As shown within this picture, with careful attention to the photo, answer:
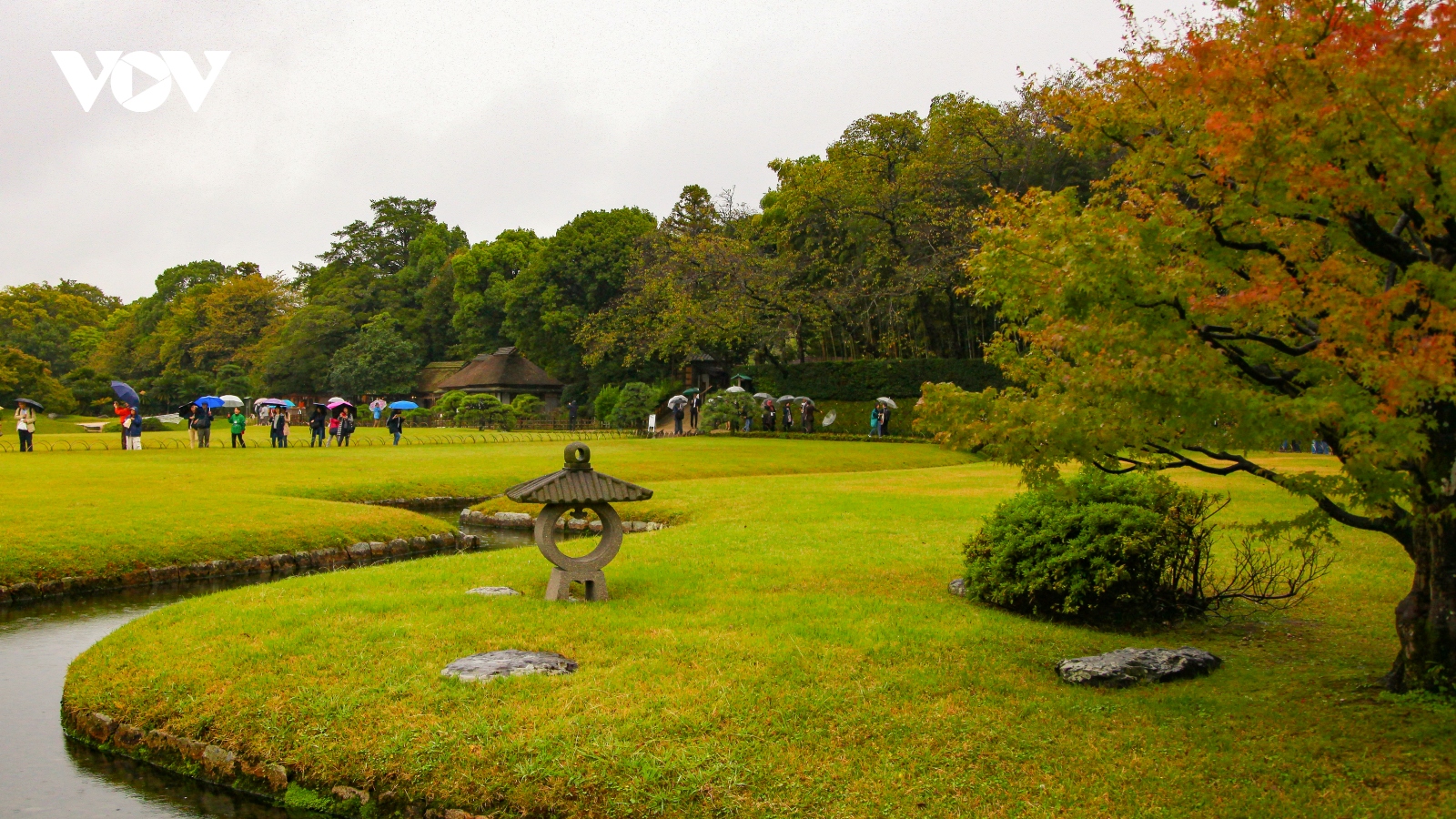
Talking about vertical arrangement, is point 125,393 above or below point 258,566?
above

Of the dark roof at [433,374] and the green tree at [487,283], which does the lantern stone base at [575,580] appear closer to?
the green tree at [487,283]

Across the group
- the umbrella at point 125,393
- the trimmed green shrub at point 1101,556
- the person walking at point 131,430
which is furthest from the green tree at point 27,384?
the trimmed green shrub at point 1101,556

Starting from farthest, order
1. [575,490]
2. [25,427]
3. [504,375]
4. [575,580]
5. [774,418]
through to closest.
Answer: [504,375] → [774,418] → [25,427] → [575,580] → [575,490]

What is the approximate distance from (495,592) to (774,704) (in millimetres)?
4529

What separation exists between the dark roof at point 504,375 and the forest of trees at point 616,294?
1.17 m

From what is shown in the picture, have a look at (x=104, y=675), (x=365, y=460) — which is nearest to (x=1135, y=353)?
(x=104, y=675)

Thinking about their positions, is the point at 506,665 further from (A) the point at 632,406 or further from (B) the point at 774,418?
(A) the point at 632,406

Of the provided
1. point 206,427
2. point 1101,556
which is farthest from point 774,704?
point 206,427

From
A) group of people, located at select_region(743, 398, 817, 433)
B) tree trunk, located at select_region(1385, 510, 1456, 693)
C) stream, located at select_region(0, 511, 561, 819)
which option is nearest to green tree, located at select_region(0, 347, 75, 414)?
group of people, located at select_region(743, 398, 817, 433)

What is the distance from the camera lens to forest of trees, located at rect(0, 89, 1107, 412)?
4131 centimetres

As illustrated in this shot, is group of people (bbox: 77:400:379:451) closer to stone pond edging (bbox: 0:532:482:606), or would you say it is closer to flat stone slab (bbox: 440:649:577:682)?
stone pond edging (bbox: 0:532:482:606)

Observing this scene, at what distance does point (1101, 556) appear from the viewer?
8836mm

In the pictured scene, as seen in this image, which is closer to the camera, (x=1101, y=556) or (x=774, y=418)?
(x=1101, y=556)

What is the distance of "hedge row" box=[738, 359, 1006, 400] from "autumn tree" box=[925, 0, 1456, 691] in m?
34.9
